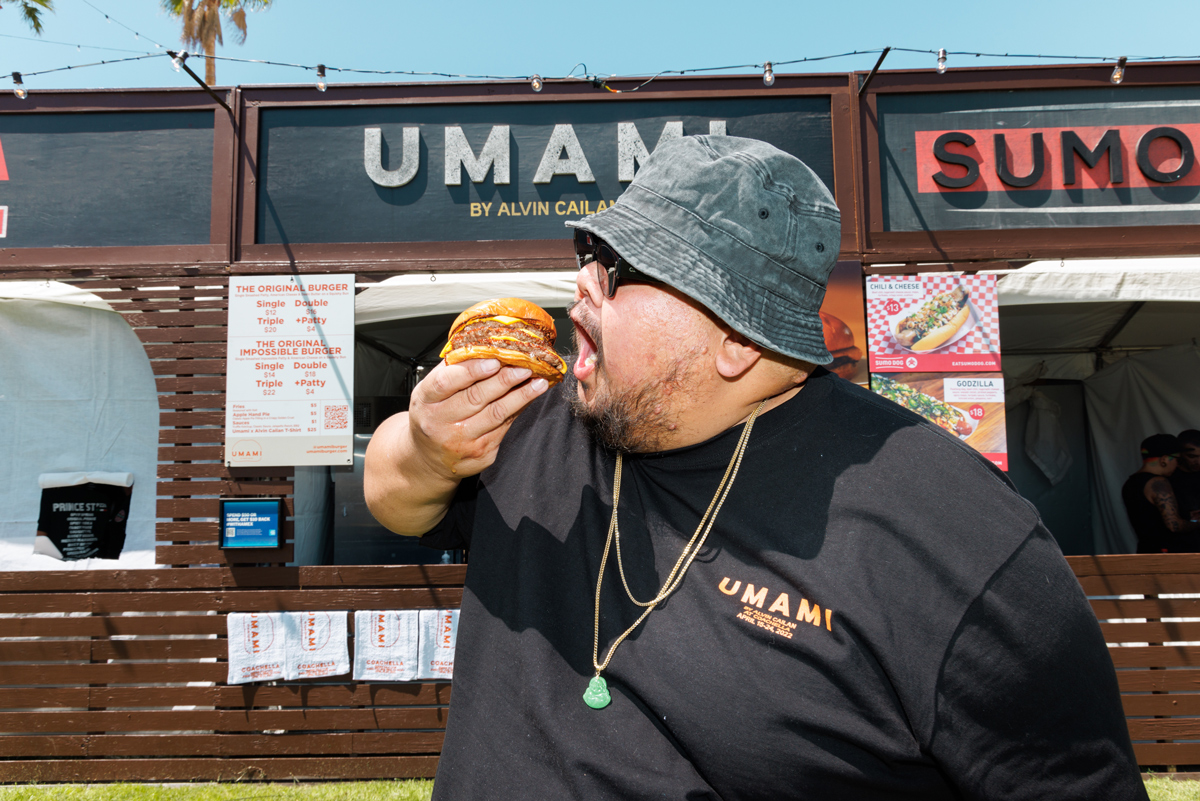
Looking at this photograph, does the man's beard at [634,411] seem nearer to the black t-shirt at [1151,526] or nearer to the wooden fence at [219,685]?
the wooden fence at [219,685]

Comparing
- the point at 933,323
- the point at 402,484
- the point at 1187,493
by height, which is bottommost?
the point at 1187,493

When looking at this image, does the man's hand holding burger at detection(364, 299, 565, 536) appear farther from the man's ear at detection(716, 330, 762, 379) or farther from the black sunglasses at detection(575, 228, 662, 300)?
the man's ear at detection(716, 330, 762, 379)

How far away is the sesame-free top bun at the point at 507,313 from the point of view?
4.82 feet

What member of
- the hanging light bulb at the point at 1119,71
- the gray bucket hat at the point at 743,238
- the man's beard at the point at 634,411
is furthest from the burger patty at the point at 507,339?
the hanging light bulb at the point at 1119,71

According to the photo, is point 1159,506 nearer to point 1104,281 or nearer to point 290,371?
point 1104,281

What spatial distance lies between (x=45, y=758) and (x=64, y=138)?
13.8ft

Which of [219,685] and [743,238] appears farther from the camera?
[219,685]

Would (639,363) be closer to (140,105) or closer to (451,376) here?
(451,376)

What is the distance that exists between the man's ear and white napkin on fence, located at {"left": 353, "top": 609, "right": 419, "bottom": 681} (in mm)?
3612

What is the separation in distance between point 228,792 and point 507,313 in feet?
14.0

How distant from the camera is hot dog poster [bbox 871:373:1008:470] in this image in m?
4.18

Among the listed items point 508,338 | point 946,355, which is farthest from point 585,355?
point 946,355

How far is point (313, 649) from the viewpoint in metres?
4.21

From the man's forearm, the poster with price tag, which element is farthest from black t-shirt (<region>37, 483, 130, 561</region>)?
the man's forearm
